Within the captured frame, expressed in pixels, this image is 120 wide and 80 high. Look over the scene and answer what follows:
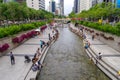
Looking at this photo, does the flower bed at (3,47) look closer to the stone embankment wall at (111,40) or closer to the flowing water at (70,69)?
the flowing water at (70,69)

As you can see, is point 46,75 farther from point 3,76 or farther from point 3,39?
point 3,39

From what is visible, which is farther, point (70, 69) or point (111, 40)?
point (111, 40)

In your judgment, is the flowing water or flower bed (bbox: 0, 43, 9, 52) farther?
flower bed (bbox: 0, 43, 9, 52)

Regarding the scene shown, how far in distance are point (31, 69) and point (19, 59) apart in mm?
4672

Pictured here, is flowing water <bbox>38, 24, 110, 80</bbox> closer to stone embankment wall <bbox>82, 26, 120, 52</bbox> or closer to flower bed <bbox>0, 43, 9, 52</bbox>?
stone embankment wall <bbox>82, 26, 120, 52</bbox>

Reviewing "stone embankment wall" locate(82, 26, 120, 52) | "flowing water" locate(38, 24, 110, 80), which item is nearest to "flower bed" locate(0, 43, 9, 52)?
"flowing water" locate(38, 24, 110, 80)

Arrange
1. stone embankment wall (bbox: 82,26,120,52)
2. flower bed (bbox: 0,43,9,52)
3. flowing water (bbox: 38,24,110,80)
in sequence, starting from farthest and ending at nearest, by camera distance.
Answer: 1. stone embankment wall (bbox: 82,26,120,52)
2. flower bed (bbox: 0,43,9,52)
3. flowing water (bbox: 38,24,110,80)

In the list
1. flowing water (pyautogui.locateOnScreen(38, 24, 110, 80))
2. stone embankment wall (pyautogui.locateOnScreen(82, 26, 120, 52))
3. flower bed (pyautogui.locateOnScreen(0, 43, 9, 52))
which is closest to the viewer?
flowing water (pyautogui.locateOnScreen(38, 24, 110, 80))

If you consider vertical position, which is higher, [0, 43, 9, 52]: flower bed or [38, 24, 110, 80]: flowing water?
[0, 43, 9, 52]: flower bed

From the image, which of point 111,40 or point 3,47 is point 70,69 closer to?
point 3,47

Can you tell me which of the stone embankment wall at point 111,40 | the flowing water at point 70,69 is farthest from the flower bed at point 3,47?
the stone embankment wall at point 111,40

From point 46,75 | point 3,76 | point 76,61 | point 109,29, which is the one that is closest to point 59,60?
point 76,61

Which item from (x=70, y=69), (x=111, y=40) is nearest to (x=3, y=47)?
(x=70, y=69)

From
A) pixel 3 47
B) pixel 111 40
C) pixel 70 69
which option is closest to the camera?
pixel 70 69
